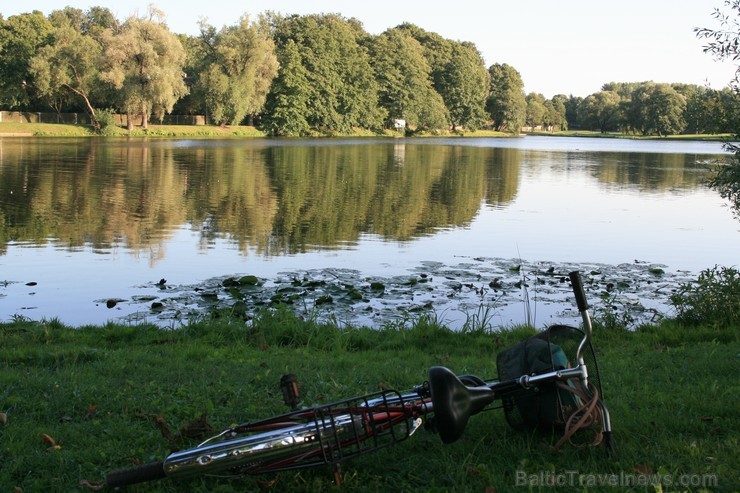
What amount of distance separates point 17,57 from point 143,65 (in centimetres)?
1610

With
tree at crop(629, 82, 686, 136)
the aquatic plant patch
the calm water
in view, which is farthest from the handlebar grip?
tree at crop(629, 82, 686, 136)

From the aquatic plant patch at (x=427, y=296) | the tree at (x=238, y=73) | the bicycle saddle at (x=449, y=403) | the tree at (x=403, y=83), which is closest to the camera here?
the bicycle saddle at (x=449, y=403)

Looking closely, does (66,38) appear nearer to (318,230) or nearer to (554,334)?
(318,230)

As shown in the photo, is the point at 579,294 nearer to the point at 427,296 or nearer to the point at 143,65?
the point at 427,296

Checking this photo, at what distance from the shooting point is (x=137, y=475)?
3592mm

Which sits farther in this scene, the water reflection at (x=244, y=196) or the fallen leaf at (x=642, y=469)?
the water reflection at (x=244, y=196)

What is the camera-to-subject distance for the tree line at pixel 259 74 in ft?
227

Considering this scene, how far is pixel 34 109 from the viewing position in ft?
262

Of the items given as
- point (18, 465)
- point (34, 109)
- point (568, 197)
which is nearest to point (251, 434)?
point (18, 465)

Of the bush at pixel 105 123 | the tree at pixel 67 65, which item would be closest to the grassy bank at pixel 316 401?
the bush at pixel 105 123

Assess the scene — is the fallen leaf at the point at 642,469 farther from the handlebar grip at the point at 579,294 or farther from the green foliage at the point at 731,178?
the green foliage at the point at 731,178

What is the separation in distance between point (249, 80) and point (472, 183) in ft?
167

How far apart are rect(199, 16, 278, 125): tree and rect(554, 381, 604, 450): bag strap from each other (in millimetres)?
76114

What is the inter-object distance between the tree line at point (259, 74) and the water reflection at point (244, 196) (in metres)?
25.3
